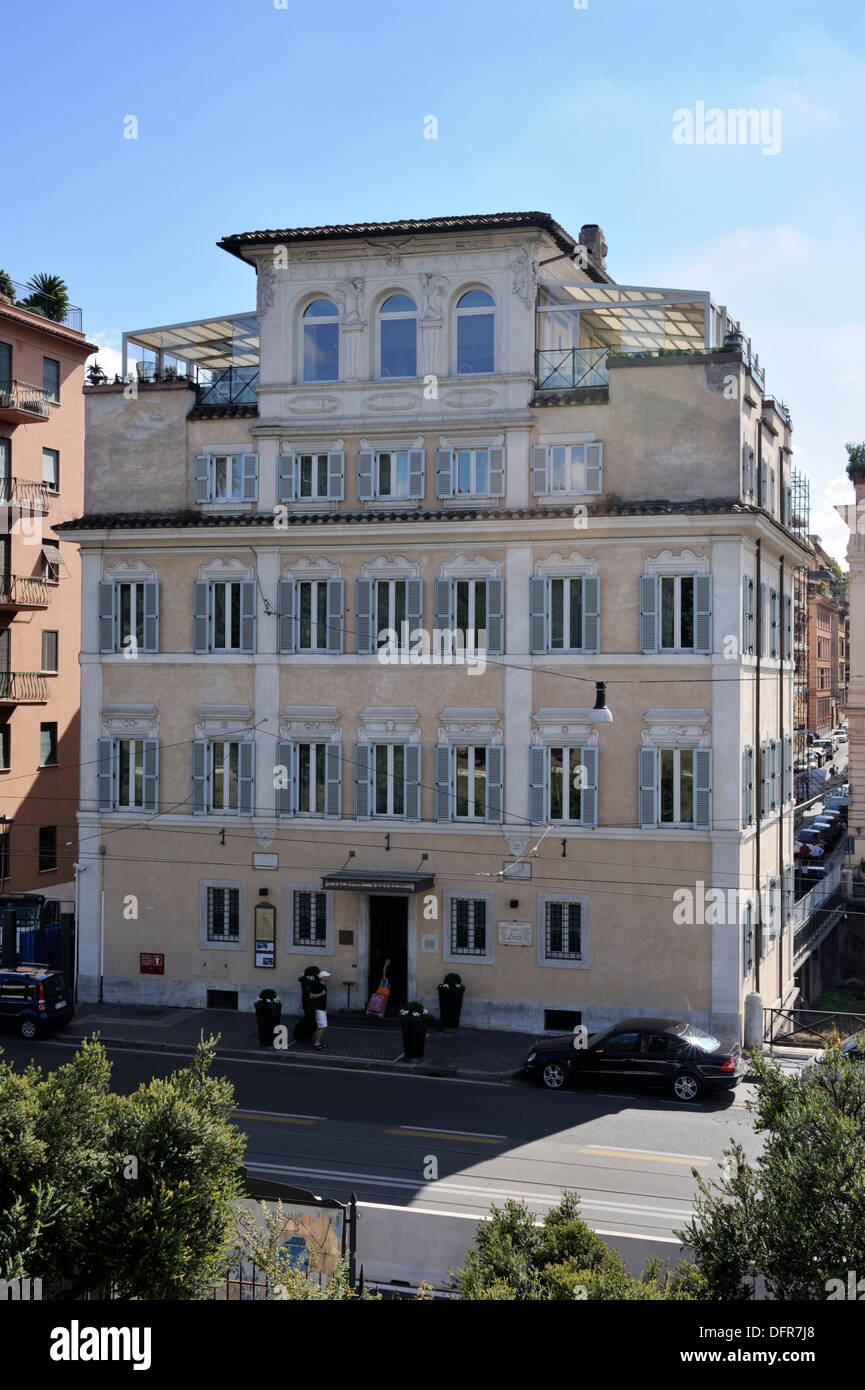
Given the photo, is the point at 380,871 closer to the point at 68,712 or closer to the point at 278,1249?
the point at 278,1249

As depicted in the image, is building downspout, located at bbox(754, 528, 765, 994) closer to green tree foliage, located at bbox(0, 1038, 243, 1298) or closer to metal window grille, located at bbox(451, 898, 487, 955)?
metal window grille, located at bbox(451, 898, 487, 955)

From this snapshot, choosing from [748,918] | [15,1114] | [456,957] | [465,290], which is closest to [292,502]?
[465,290]

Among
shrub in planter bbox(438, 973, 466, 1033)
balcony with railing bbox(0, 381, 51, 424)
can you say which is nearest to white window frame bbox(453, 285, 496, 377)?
shrub in planter bbox(438, 973, 466, 1033)

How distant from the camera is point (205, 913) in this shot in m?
31.0

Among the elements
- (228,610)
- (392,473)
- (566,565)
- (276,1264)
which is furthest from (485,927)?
(276,1264)

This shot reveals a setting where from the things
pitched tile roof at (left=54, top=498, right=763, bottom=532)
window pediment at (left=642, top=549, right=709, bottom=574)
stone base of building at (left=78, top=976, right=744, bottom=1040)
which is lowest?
stone base of building at (left=78, top=976, right=744, bottom=1040)

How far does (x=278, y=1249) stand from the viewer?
40.0ft

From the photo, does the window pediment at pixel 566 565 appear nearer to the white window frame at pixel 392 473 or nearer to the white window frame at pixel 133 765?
the white window frame at pixel 392 473

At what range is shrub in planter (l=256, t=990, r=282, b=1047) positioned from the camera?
2742cm

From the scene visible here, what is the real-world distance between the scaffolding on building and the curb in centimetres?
1710

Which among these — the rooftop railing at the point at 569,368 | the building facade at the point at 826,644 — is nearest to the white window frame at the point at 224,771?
the rooftop railing at the point at 569,368

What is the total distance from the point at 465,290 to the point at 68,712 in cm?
2349

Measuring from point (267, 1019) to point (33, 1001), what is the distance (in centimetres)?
540

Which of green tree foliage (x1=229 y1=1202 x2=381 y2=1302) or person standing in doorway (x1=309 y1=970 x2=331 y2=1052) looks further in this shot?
person standing in doorway (x1=309 y1=970 x2=331 y2=1052)
